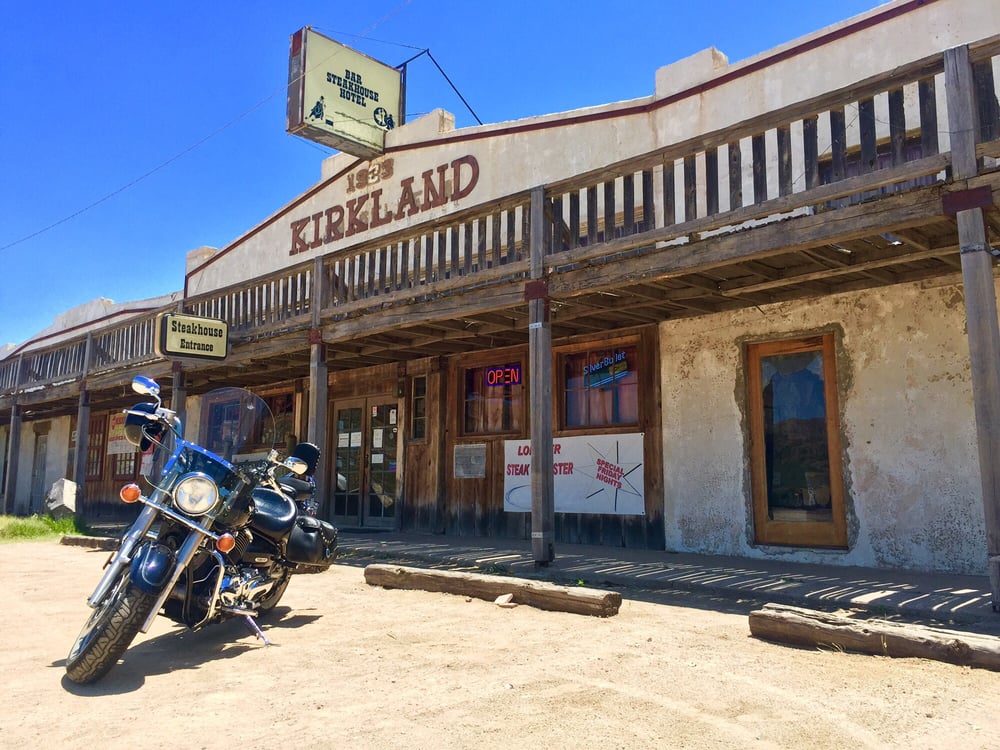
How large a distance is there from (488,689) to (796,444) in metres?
5.59

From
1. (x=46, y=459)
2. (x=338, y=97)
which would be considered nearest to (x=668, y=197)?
(x=338, y=97)

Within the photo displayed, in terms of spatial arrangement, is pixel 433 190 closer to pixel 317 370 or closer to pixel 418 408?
pixel 418 408

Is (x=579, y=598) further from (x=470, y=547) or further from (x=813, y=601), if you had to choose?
(x=470, y=547)

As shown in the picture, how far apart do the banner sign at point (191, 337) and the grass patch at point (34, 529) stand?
161 inches

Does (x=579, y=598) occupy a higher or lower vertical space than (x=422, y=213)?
lower

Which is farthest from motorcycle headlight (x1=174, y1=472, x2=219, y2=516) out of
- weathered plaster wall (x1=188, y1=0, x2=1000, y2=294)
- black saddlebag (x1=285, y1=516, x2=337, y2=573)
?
weathered plaster wall (x1=188, y1=0, x2=1000, y2=294)

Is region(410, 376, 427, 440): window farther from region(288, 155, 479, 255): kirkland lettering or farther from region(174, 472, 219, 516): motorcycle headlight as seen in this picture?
region(174, 472, 219, 516): motorcycle headlight

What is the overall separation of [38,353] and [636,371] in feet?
45.0

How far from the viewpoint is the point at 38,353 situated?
55.7ft

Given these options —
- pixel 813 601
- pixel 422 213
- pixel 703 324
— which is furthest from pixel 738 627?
pixel 422 213

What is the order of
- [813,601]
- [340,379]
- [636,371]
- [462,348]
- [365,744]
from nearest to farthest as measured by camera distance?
[365,744] < [813,601] < [636,371] < [462,348] < [340,379]

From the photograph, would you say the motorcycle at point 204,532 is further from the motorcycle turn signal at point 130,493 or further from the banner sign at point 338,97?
the banner sign at point 338,97

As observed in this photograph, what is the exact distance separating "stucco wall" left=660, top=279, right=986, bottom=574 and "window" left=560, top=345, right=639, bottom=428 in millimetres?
848

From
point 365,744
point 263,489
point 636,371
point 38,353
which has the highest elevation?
point 38,353
